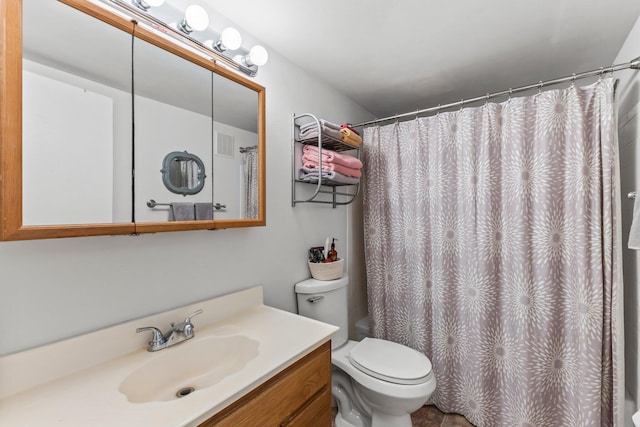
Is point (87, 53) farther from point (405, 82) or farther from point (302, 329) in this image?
point (405, 82)

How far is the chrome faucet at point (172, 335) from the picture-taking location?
968mm

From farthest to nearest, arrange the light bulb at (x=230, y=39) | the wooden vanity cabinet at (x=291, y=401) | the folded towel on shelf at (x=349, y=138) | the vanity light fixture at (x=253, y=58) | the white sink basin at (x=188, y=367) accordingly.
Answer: the folded towel on shelf at (x=349, y=138) < the vanity light fixture at (x=253, y=58) < the light bulb at (x=230, y=39) < the white sink basin at (x=188, y=367) < the wooden vanity cabinet at (x=291, y=401)

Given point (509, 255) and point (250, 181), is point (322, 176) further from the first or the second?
point (509, 255)

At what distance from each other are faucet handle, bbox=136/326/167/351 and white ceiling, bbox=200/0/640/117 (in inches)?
53.0

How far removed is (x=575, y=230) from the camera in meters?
1.35

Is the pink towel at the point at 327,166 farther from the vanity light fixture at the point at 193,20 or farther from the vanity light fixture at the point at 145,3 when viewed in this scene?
the vanity light fixture at the point at 145,3

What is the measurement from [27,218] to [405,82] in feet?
6.81

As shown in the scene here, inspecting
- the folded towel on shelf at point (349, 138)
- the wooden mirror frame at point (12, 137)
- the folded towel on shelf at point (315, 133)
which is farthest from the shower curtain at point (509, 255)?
the wooden mirror frame at point (12, 137)

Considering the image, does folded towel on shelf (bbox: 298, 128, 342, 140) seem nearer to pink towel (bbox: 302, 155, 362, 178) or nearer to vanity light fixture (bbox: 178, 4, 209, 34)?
pink towel (bbox: 302, 155, 362, 178)

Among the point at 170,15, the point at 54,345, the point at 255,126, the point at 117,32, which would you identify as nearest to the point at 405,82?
the point at 255,126

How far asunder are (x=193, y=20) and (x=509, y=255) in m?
1.89

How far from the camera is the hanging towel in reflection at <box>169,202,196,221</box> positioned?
1018mm

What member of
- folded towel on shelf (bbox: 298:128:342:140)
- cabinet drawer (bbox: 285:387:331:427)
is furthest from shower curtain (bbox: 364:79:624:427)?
cabinet drawer (bbox: 285:387:331:427)

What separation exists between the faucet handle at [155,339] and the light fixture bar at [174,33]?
1.09m
